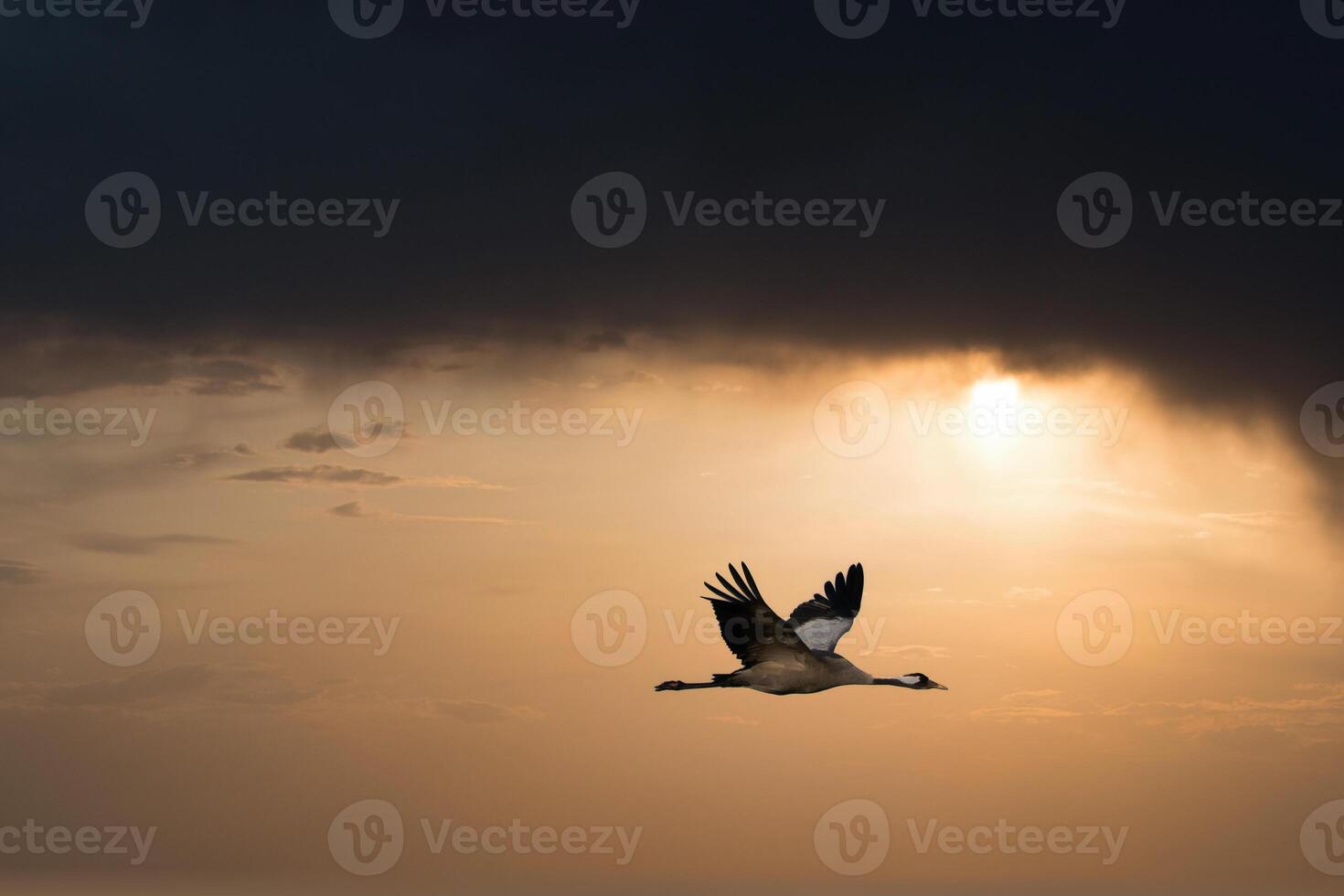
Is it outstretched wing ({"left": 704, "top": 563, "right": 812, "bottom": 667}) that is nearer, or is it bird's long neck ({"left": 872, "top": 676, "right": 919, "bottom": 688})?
outstretched wing ({"left": 704, "top": 563, "right": 812, "bottom": 667})

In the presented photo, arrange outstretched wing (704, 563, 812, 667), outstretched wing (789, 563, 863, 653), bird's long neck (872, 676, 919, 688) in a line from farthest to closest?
outstretched wing (789, 563, 863, 653) → bird's long neck (872, 676, 919, 688) → outstretched wing (704, 563, 812, 667)

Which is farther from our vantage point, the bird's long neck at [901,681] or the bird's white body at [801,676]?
the bird's long neck at [901,681]

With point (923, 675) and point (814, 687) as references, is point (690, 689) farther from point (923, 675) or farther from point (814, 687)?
point (923, 675)

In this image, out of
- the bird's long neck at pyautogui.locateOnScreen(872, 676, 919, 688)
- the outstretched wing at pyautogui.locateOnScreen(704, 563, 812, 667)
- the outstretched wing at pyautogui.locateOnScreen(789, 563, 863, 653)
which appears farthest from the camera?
the outstretched wing at pyautogui.locateOnScreen(789, 563, 863, 653)

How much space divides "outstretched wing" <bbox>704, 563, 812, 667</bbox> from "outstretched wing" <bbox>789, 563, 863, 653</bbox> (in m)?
3.80

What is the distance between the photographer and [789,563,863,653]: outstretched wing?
3491 cm

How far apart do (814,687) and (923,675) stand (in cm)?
429

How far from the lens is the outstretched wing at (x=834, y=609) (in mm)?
34906

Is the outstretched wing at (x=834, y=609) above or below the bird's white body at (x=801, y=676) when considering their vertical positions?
above

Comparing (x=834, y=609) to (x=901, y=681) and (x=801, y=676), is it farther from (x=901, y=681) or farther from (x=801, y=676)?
(x=801, y=676)

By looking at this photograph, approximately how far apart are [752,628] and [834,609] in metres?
6.48

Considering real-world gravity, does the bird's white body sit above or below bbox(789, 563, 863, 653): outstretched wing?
below

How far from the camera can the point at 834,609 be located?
3562 centimetres

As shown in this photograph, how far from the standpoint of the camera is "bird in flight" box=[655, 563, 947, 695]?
2905 cm
